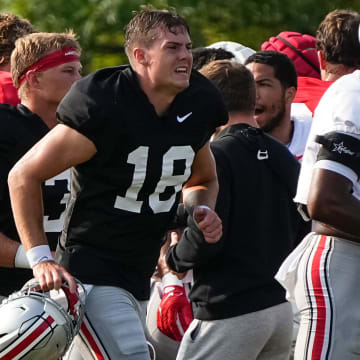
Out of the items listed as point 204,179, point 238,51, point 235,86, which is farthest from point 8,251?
point 238,51

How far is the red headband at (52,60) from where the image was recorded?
545cm

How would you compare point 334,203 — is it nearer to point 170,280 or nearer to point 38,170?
point 38,170

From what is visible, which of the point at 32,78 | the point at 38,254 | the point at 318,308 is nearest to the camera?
the point at 318,308

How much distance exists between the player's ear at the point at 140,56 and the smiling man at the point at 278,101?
1757 millimetres

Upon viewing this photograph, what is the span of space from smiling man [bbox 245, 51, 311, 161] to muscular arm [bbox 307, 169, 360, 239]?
6.84ft

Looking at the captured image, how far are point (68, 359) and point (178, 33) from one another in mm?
1443

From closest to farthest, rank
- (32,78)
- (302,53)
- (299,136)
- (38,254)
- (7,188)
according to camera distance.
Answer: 1. (38,254)
2. (7,188)
3. (32,78)
4. (299,136)
5. (302,53)

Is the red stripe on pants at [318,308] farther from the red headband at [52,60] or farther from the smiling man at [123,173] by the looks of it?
the red headband at [52,60]

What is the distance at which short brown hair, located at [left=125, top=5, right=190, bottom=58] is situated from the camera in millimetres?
4898

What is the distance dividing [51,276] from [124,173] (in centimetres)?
52

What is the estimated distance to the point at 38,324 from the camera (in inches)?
175

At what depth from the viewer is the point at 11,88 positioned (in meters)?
5.84

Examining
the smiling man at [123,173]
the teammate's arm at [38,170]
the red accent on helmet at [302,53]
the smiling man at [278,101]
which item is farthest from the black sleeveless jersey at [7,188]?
the red accent on helmet at [302,53]

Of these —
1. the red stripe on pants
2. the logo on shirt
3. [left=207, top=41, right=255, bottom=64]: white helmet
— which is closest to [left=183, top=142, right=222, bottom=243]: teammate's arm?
the red stripe on pants
